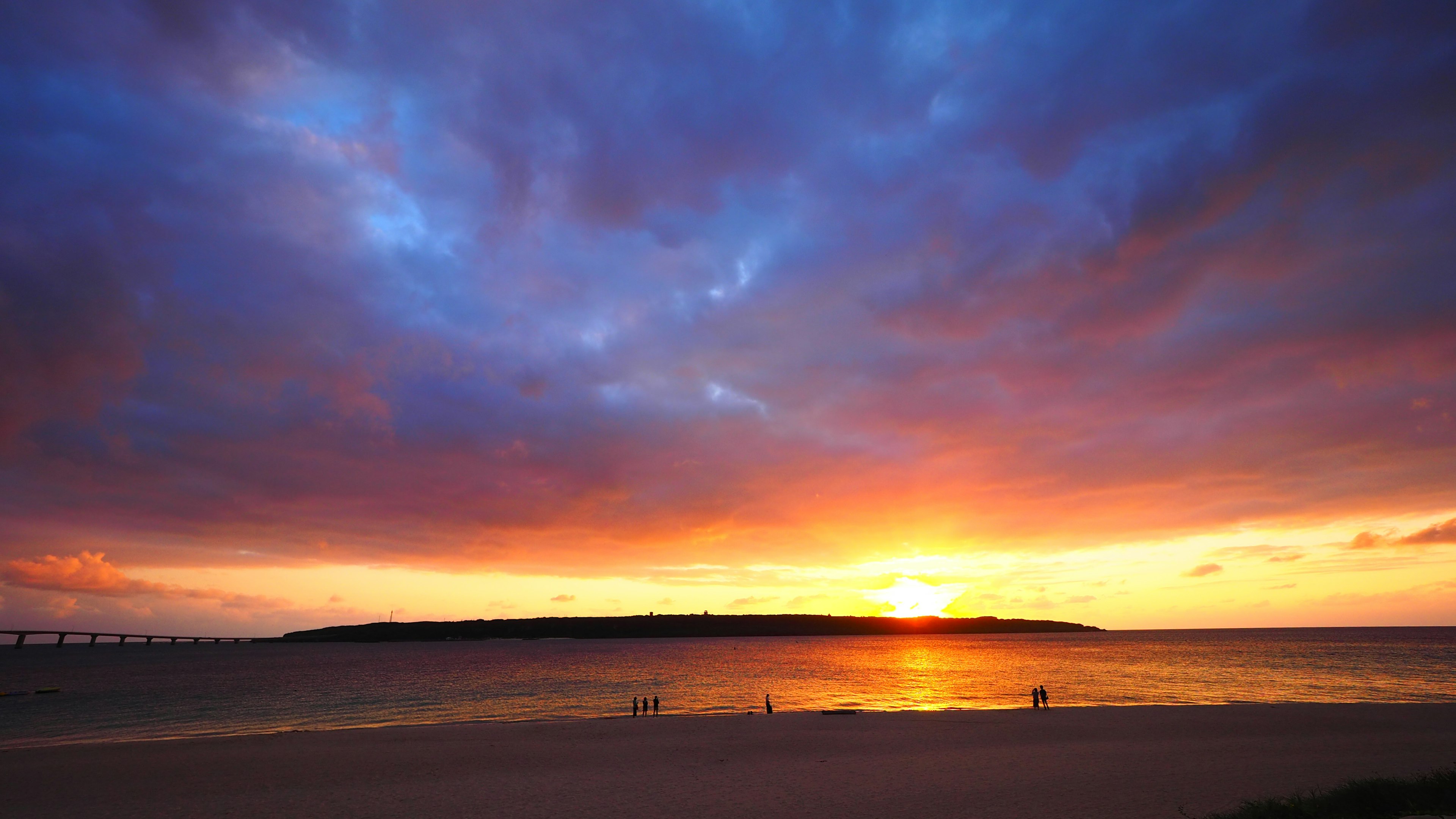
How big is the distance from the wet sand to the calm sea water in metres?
13.5

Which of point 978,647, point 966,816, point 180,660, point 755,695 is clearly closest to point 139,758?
point 966,816

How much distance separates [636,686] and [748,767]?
53024mm

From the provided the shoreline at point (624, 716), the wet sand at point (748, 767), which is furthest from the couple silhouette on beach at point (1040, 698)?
the wet sand at point (748, 767)

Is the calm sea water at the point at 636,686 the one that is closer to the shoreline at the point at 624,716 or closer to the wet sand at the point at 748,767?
the shoreline at the point at 624,716

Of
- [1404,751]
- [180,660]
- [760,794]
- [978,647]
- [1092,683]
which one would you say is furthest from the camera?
[978,647]

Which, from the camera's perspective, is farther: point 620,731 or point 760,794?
point 620,731

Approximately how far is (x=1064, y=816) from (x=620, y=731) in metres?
25.7

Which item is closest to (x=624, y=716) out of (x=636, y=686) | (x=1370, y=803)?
(x=636, y=686)

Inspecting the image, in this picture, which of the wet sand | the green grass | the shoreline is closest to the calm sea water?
the shoreline

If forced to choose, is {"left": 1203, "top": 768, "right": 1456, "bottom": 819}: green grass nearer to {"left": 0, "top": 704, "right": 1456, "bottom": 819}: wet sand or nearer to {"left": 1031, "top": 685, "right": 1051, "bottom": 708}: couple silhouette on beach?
{"left": 0, "top": 704, "right": 1456, "bottom": 819}: wet sand

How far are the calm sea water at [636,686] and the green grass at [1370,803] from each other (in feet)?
116

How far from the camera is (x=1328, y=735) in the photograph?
3684cm

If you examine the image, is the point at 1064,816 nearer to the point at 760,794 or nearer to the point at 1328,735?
the point at 760,794

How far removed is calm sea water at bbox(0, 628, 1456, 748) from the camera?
55438mm
